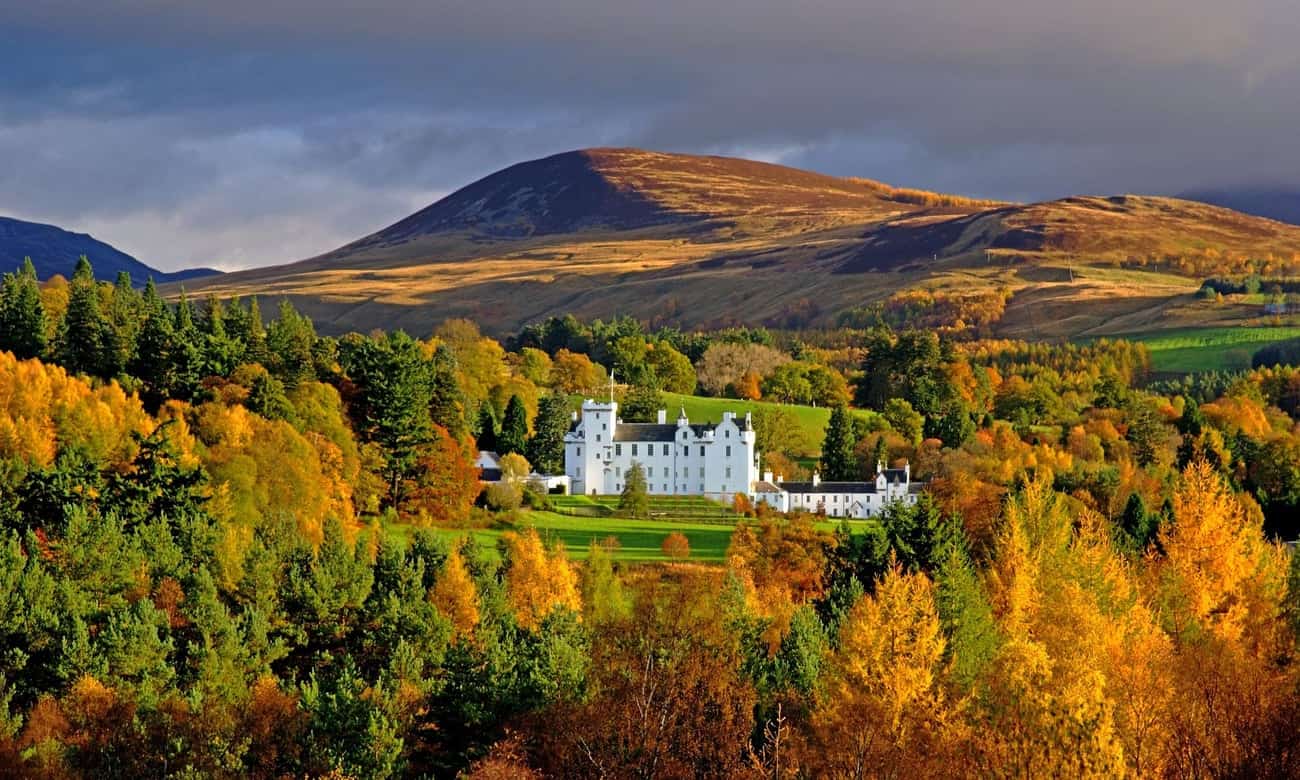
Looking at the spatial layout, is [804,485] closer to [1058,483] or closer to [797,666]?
[1058,483]

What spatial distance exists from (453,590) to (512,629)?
436 inches

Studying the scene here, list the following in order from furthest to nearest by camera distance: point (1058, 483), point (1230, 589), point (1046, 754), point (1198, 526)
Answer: point (1058, 483)
point (1198, 526)
point (1230, 589)
point (1046, 754)

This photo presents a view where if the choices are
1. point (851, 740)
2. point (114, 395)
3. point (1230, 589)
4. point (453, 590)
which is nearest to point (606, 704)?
point (851, 740)

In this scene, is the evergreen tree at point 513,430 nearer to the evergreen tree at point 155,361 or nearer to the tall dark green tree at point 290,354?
the tall dark green tree at point 290,354

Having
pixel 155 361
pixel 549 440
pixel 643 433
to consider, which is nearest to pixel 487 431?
pixel 549 440

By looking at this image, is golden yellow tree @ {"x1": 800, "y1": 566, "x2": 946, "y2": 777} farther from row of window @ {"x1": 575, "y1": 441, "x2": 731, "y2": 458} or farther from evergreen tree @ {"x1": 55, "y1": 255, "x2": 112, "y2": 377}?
row of window @ {"x1": 575, "y1": 441, "x2": 731, "y2": 458}

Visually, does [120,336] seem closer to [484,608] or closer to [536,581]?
[536,581]

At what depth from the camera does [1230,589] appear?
207 feet

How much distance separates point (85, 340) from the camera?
4011 inches

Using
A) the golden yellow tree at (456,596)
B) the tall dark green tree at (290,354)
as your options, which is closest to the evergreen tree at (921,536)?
the golden yellow tree at (456,596)

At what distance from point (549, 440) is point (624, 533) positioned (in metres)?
32.4

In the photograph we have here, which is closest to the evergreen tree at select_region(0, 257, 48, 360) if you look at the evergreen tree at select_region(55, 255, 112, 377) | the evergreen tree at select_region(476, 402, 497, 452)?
the evergreen tree at select_region(55, 255, 112, 377)

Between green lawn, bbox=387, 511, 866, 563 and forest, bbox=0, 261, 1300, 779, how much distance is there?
1928 millimetres

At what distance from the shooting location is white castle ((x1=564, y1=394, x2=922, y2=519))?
412 ft
